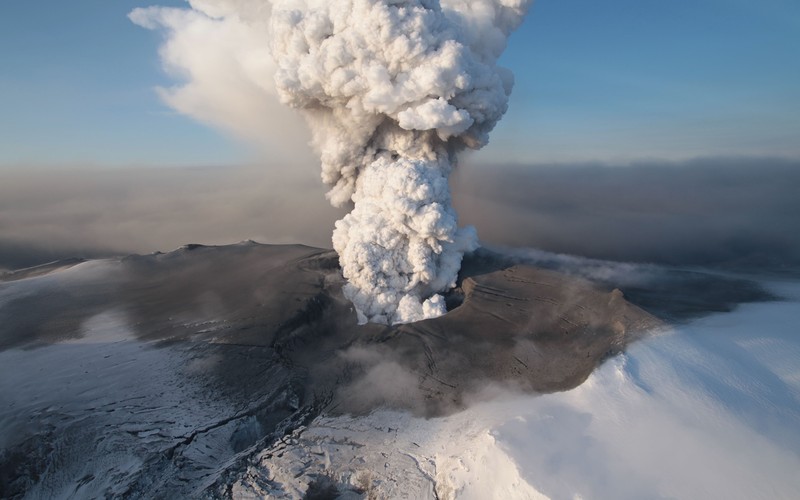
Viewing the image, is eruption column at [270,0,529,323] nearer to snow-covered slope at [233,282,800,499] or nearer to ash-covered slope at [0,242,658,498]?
ash-covered slope at [0,242,658,498]

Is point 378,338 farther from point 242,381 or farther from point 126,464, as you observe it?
point 126,464

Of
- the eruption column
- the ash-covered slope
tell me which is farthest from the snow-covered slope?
the eruption column

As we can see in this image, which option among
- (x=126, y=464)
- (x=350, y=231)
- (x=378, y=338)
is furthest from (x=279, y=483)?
(x=350, y=231)

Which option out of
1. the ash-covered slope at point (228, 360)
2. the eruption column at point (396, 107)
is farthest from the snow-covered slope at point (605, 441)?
the eruption column at point (396, 107)

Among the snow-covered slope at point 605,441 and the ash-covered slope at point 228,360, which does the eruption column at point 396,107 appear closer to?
the ash-covered slope at point 228,360

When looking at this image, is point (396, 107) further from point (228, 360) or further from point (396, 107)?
point (228, 360)
